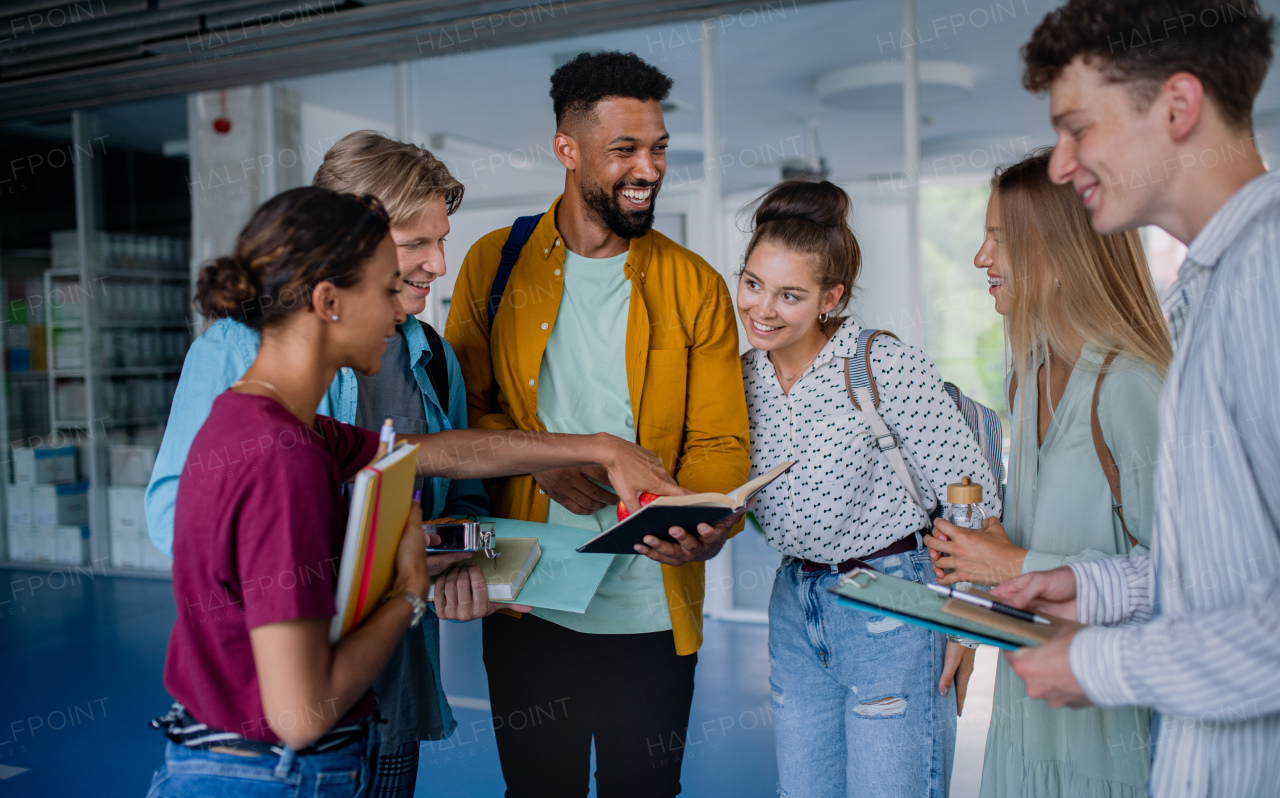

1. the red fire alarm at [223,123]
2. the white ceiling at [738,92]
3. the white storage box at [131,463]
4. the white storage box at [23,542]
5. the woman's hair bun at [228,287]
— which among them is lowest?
the white storage box at [23,542]

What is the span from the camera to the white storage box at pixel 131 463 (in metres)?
6.78

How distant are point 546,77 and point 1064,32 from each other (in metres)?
5.54

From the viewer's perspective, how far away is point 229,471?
1.06 meters

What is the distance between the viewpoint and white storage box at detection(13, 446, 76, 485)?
6.77m

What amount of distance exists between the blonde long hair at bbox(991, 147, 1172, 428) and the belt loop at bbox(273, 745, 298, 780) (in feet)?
4.55

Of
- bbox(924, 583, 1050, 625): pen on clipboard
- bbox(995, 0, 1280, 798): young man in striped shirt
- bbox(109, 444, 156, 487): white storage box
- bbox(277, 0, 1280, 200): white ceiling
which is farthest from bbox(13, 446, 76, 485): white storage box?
bbox(995, 0, 1280, 798): young man in striped shirt

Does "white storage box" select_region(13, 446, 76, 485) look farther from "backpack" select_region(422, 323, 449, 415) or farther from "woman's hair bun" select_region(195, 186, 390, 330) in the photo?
"woman's hair bun" select_region(195, 186, 390, 330)

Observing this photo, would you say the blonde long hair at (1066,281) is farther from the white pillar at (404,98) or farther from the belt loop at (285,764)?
the white pillar at (404,98)

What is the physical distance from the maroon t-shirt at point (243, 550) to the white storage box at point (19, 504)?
7118 millimetres

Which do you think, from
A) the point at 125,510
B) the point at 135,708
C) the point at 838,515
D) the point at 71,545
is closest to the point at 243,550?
the point at 838,515

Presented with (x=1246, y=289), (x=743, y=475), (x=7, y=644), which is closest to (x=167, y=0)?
(x=7, y=644)

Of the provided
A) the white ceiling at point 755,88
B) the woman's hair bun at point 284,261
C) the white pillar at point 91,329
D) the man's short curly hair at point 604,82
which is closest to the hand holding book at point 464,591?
the woman's hair bun at point 284,261

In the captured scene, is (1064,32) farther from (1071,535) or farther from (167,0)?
(167,0)

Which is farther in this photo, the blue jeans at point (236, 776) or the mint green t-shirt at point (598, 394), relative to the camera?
the mint green t-shirt at point (598, 394)
